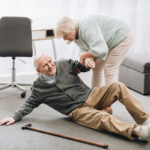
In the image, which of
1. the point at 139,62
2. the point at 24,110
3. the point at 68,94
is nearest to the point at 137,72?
the point at 139,62

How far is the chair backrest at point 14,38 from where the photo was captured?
3.41 metres

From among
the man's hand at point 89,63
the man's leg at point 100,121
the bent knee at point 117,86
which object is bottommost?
the man's leg at point 100,121

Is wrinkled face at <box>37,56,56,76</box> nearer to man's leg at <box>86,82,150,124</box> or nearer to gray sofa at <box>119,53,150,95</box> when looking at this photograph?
man's leg at <box>86,82,150,124</box>

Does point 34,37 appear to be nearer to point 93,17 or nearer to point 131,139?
point 93,17

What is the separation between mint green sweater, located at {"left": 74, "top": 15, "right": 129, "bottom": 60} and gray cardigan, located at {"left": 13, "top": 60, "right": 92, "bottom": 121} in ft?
0.58

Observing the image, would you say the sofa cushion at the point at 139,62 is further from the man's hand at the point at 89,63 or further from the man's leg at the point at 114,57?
the man's hand at the point at 89,63

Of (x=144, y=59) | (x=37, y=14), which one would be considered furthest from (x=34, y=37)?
(x=144, y=59)

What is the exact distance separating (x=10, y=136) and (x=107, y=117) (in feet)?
Result: 2.23

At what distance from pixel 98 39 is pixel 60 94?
498 mm

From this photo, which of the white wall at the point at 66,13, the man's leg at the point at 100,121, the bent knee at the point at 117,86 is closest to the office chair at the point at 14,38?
the white wall at the point at 66,13

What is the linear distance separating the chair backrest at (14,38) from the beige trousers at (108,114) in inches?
Answer: 44.0

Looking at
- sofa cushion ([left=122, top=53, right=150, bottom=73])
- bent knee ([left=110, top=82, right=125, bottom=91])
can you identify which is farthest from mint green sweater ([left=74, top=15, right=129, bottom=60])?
sofa cushion ([left=122, top=53, right=150, bottom=73])

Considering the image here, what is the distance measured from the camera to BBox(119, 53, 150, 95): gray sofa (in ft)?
11.3

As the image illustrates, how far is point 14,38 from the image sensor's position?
3.41 meters
